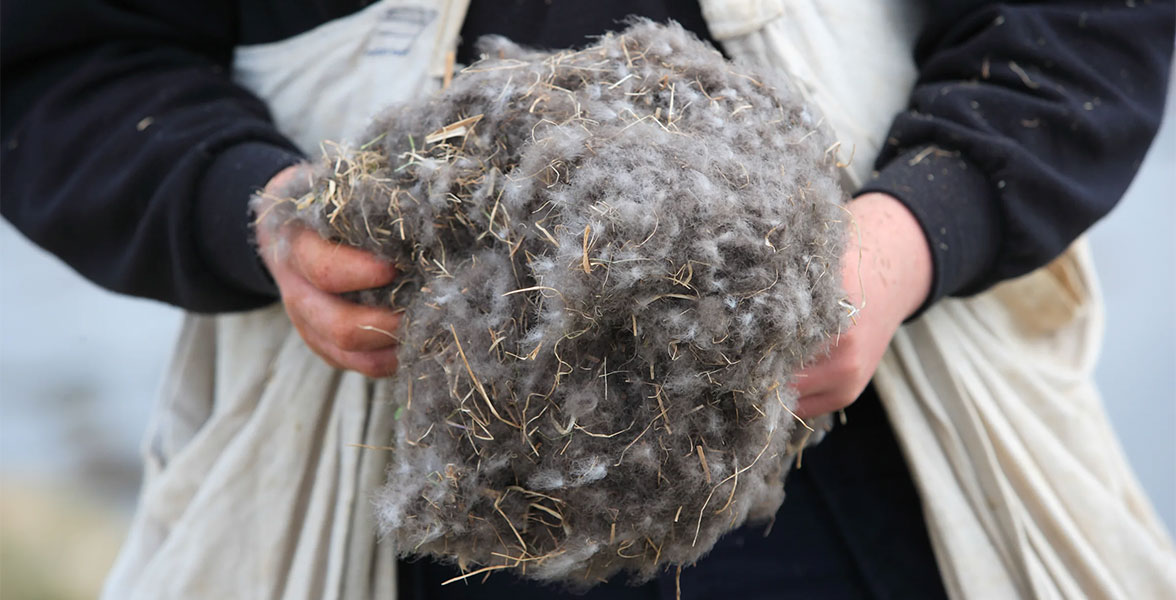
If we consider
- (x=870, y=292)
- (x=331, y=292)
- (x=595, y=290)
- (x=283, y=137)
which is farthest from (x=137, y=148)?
(x=870, y=292)

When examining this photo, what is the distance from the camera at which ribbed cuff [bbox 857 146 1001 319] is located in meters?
0.94

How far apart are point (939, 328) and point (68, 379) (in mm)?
3245

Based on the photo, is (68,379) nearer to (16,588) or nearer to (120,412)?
(120,412)

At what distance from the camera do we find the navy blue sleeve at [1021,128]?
97cm

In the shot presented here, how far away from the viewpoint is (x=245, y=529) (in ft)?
3.59

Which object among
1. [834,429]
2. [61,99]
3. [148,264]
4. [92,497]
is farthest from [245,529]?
[92,497]

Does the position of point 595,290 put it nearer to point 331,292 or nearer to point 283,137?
point 331,292

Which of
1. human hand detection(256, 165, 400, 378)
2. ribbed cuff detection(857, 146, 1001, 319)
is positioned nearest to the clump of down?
human hand detection(256, 165, 400, 378)

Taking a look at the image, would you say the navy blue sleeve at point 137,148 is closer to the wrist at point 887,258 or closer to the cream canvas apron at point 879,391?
the cream canvas apron at point 879,391

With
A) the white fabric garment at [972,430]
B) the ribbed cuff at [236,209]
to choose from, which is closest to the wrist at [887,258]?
the white fabric garment at [972,430]

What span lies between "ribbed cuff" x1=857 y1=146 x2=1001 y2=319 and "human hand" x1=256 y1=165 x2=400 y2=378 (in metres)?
0.55

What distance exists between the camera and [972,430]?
1037 mm

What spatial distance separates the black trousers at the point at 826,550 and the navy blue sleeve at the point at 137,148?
48 centimetres

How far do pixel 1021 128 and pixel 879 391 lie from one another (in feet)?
1.15
